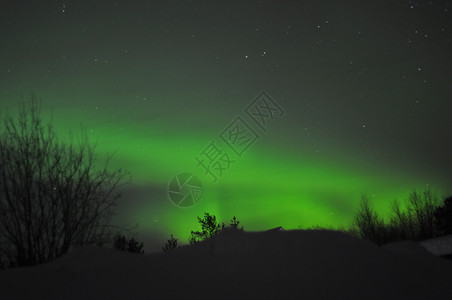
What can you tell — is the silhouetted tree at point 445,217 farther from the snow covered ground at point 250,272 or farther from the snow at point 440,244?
the snow covered ground at point 250,272

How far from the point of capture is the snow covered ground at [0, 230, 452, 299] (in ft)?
4.64

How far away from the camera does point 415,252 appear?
175cm

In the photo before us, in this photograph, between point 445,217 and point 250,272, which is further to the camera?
point 445,217

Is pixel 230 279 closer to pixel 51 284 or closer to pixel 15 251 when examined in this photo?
A: pixel 51 284

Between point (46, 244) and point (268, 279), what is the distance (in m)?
6.06

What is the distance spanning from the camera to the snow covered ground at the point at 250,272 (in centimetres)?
142

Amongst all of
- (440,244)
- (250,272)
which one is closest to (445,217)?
(440,244)

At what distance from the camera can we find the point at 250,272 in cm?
152

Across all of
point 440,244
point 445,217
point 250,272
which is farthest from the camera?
point 445,217

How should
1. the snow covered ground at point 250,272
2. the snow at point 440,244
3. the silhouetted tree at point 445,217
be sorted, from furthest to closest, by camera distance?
the silhouetted tree at point 445,217 → the snow at point 440,244 → the snow covered ground at point 250,272

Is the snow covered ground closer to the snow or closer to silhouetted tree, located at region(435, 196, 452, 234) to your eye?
the snow

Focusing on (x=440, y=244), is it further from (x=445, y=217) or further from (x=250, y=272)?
(x=445, y=217)

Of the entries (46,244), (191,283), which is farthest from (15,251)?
(191,283)

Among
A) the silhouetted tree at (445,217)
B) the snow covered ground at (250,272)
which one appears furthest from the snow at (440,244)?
the silhouetted tree at (445,217)
